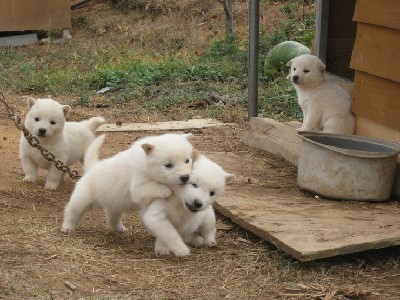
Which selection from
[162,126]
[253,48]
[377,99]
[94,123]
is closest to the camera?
[377,99]

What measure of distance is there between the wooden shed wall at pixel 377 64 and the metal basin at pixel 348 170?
398mm

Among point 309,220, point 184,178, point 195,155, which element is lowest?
point 309,220

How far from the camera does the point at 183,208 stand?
5402 mm

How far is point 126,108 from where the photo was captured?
1095 cm

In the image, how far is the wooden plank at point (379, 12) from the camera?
22.2 ft

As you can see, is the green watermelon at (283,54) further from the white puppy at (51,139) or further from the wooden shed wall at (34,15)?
the wooden shed wall at (34,15)

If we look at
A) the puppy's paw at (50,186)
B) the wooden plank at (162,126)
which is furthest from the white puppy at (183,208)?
the wooden plank at (162,126)

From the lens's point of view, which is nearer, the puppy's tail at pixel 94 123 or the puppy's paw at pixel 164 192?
the puppy's paw at pixel 164 192

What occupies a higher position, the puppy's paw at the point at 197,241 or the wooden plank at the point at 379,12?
the wooden plank at the point at 379,12

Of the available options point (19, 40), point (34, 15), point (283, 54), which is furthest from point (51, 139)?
point (34, 15)

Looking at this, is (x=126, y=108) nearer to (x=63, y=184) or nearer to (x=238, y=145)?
(x=238, y=145)

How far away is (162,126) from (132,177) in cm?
433

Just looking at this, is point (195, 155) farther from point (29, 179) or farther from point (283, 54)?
point (283, 54)

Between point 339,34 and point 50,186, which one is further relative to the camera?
point 339,34
